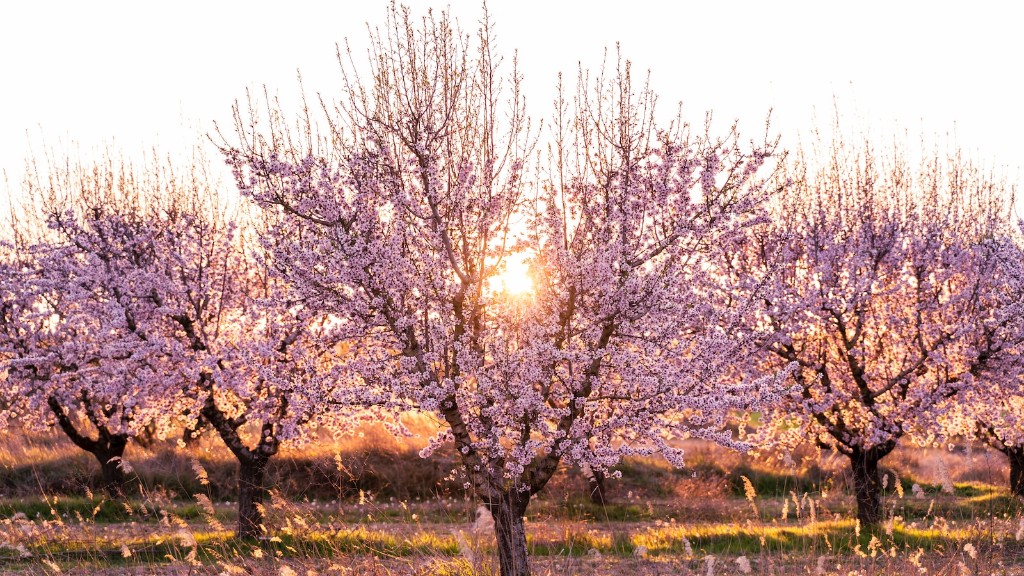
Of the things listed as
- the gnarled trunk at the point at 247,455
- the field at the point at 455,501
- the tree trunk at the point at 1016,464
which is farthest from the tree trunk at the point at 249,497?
the tree trunk at the point at 1016,464

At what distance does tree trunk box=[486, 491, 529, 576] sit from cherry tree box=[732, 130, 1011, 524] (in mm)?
7662

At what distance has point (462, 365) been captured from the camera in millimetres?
10320

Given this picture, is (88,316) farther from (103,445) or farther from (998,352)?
(998,352)

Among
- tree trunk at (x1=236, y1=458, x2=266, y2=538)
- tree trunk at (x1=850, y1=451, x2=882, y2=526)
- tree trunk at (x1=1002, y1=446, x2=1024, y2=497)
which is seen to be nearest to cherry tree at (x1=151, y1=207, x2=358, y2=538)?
tree trunk at (x1=236, y1=458, x2=266, y2=538)

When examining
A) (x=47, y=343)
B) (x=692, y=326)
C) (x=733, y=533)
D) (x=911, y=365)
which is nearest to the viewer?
(x=692, y=326)

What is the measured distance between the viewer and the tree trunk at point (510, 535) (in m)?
9.84

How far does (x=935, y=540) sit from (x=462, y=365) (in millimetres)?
10316

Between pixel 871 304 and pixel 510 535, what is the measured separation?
10.9m

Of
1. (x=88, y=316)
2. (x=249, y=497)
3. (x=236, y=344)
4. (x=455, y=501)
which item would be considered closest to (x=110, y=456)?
(x=88, y=316)

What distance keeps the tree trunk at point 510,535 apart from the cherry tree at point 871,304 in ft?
25.1

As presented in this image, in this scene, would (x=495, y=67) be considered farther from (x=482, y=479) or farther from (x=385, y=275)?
(x=482, y=479)

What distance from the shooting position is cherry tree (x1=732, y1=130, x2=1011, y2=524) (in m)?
16.4

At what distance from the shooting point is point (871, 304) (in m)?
17.4

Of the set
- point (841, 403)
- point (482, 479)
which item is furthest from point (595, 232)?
point (841, 403)
